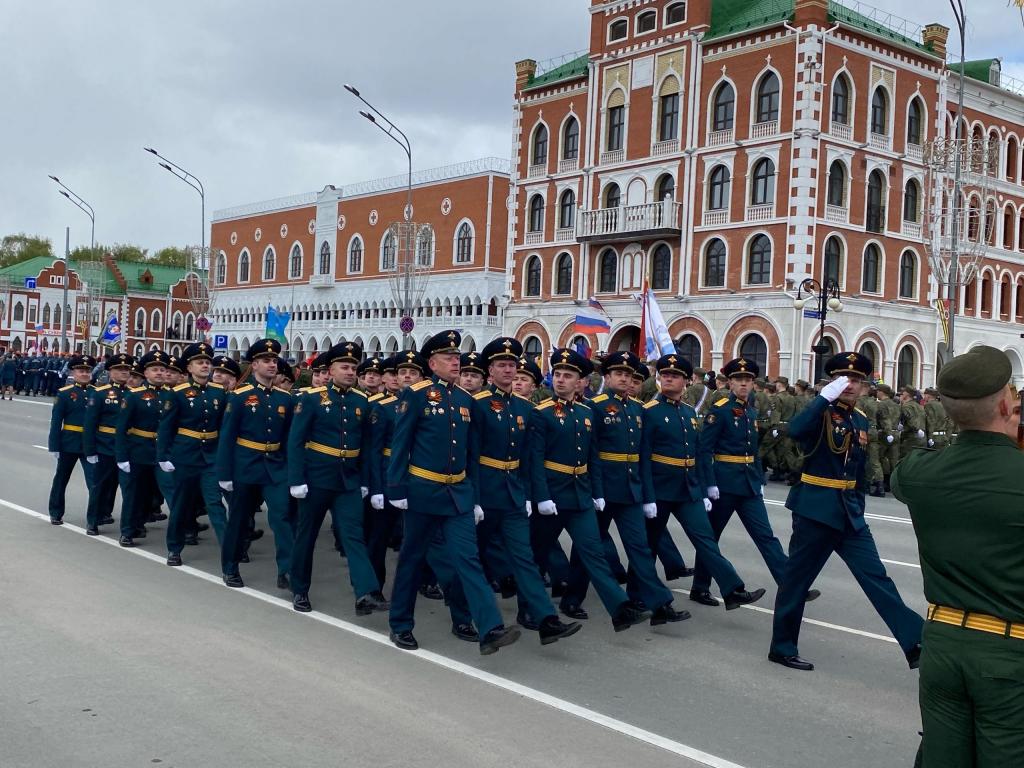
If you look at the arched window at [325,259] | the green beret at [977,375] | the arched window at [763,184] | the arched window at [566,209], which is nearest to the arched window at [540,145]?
the arched window at [566,209]

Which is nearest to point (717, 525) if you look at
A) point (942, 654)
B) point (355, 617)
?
point (355, 617)

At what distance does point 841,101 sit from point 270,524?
30438mm

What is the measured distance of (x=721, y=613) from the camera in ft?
27.7

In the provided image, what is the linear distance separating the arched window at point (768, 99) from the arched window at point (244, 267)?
3940cm

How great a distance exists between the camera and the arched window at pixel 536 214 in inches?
1690

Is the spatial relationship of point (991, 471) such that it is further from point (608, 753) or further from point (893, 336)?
point (893, 336)

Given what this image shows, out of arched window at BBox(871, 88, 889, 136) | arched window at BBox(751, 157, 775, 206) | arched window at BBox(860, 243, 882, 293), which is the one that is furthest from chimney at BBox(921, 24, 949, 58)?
arched window at BBox(751, 157, 775, 206)

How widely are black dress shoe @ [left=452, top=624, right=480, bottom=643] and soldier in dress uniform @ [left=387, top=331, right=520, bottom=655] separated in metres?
0.42

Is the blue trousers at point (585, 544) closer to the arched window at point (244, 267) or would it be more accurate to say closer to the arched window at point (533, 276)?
the arched window at point (533, 276)

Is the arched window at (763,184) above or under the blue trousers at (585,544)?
above

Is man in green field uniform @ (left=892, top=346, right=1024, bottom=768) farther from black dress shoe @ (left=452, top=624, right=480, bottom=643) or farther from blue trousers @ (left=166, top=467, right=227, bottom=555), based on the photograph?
blue trousers @ (left=166, top=467, right=227, bottom=555)

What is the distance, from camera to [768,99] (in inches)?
1372

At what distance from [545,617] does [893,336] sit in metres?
31.8

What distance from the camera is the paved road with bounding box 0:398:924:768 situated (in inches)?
201
